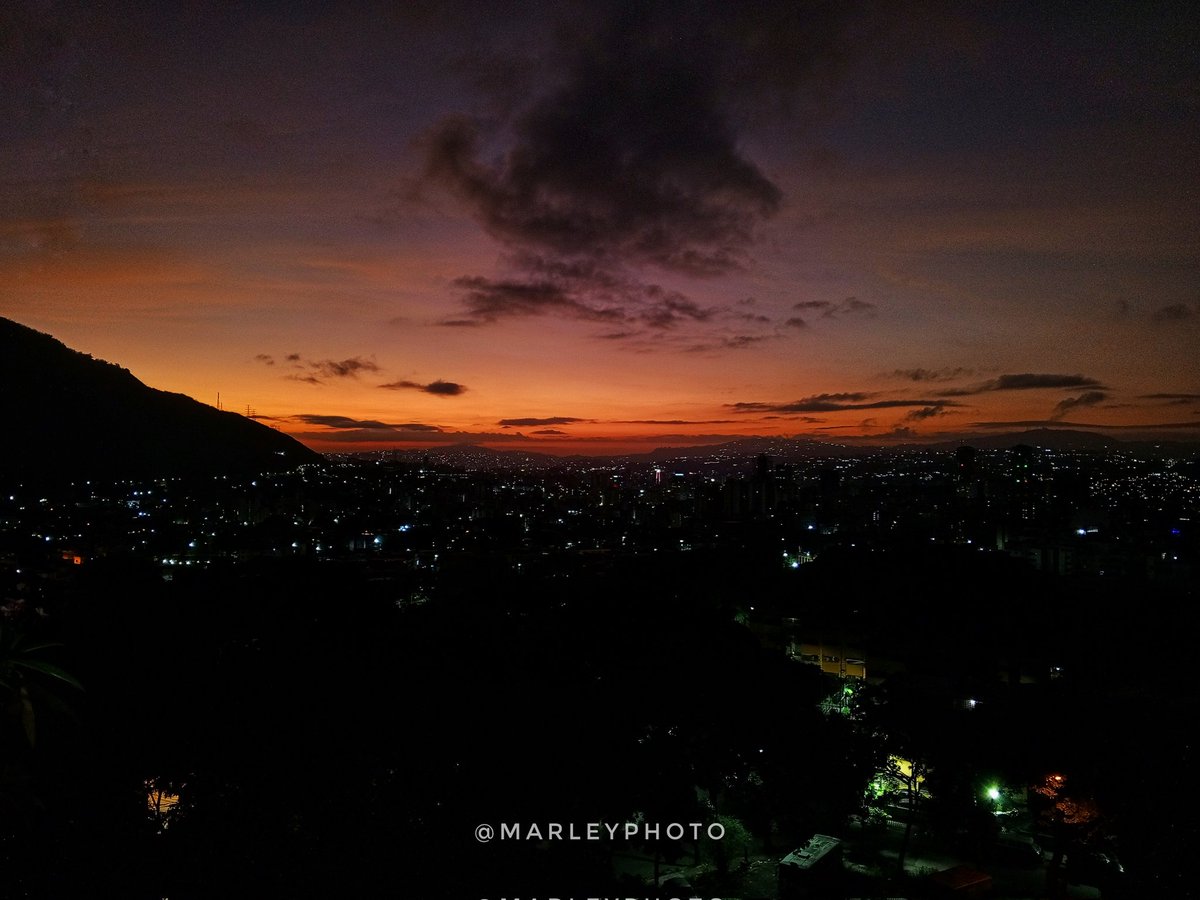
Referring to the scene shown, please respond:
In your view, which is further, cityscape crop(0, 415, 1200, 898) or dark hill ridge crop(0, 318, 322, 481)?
dark hill ridge crop(0, 318, 322, 481)

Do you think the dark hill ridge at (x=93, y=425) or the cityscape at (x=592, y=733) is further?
the dark hill ridge at (x=93, y=425)

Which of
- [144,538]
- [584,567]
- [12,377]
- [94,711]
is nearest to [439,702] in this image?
[94,711]

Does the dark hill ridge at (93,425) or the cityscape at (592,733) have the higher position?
the dark hill ridge at (93,425)

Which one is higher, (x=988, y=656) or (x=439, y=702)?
(x=439, y=702)

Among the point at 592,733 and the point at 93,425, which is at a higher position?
the point at 93,425

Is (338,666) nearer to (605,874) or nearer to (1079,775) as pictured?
(605,874)

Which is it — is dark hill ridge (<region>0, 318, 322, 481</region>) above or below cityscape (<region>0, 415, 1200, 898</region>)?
above

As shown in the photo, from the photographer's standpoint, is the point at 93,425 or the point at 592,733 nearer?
the point at 592,733

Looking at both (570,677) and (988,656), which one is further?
(988,656)
